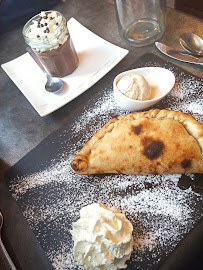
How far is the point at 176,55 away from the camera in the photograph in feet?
3.86

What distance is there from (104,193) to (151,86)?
506 mm

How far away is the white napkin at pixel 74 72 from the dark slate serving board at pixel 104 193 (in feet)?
0.37

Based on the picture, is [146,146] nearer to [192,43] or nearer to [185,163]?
[185,163]

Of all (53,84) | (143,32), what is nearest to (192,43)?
(143,32)

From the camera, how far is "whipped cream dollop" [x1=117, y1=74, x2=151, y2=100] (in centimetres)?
98

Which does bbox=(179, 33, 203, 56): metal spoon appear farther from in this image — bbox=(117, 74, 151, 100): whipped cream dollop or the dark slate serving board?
bbox=(117, 74, 151, 100): whipped cream dollop

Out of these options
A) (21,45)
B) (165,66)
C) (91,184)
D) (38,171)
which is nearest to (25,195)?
(38,171)

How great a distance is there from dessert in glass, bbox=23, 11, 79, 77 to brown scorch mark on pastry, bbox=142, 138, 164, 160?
0.60 m

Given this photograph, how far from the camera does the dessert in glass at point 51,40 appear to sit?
1053 millimetres

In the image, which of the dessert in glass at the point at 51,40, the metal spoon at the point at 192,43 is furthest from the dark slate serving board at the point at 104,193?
the dessert in glass at the point at 51,40

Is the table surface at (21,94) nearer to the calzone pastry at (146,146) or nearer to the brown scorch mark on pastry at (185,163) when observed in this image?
the calzone pastry at (146,146)

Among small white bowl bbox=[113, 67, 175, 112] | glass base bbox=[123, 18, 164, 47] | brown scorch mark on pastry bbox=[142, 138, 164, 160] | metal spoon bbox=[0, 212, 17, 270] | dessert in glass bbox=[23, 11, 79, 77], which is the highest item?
dessert in glass bbox=[23, 11, 79, 77]

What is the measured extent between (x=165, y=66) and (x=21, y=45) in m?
0.91

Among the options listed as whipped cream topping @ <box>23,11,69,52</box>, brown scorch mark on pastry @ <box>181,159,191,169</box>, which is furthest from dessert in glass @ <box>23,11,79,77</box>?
brown scorch mark on pastry @ <box>181,159,191,169</box>
